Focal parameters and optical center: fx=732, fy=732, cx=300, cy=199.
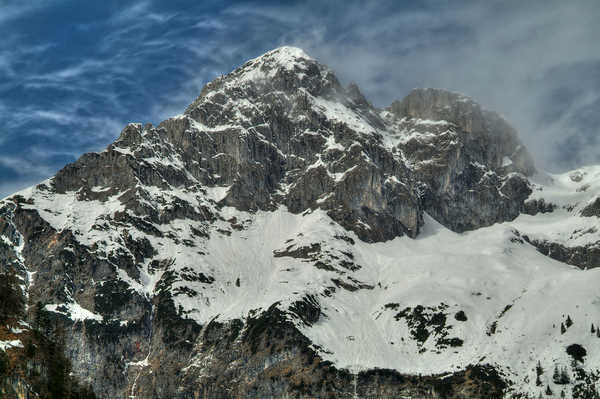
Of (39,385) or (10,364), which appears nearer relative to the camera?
(10,364)

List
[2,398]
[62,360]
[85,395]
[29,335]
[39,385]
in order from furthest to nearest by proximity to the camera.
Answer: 1. [85,395]
2. [62,360]
3. [29,335]
4. [39,385]
5. [2,398]

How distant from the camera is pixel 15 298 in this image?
114m

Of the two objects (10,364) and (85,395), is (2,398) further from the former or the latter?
(85,395)

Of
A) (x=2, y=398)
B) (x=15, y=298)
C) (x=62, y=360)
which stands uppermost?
(x=15, y=298)

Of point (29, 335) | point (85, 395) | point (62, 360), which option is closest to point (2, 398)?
point (29, 335)

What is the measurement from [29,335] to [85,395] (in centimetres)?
4637

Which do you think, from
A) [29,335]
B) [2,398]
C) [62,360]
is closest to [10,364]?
[2,398]

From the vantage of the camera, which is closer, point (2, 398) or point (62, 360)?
point (2, 398)

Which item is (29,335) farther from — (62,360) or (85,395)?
(85,395)

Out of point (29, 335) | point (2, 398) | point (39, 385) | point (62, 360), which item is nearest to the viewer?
point (2, 398)

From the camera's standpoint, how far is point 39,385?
4163 inches

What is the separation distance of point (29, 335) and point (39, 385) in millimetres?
10299

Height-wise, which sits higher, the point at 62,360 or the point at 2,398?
the point at 62,360

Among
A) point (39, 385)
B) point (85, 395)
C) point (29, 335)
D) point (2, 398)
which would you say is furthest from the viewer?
point (85, 395)
